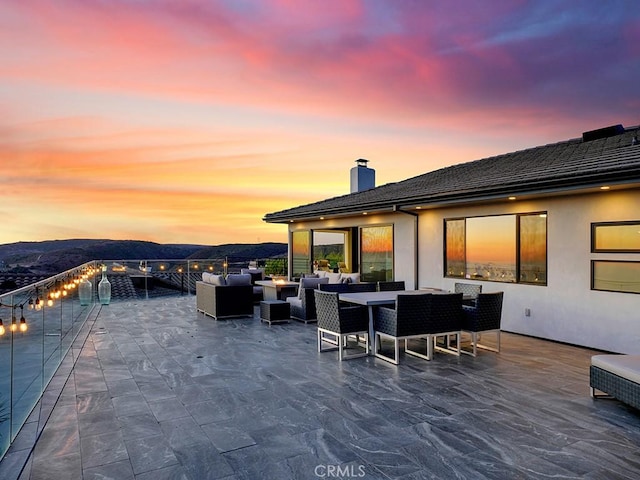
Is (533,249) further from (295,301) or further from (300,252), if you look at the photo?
(300,252)

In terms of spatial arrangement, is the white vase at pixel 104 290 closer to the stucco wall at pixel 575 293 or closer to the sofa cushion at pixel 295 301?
the sofa cushion at pixel 295 301

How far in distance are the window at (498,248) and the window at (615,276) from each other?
2.63 feet

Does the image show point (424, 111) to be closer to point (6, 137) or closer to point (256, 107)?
point (256, 107)

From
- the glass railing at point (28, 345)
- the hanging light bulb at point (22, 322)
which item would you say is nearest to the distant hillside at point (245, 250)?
the glass railing at point (28, 345)

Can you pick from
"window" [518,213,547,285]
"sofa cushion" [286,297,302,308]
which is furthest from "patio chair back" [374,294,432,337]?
"sofa cushion" [286,297,302,308]

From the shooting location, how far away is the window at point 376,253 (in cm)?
1034

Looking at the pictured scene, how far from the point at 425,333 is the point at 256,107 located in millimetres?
7141

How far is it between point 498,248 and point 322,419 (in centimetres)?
560

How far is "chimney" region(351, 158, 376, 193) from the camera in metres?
14.5

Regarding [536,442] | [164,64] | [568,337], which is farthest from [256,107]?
[536,442]

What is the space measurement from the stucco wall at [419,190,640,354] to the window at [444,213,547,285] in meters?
0.16
